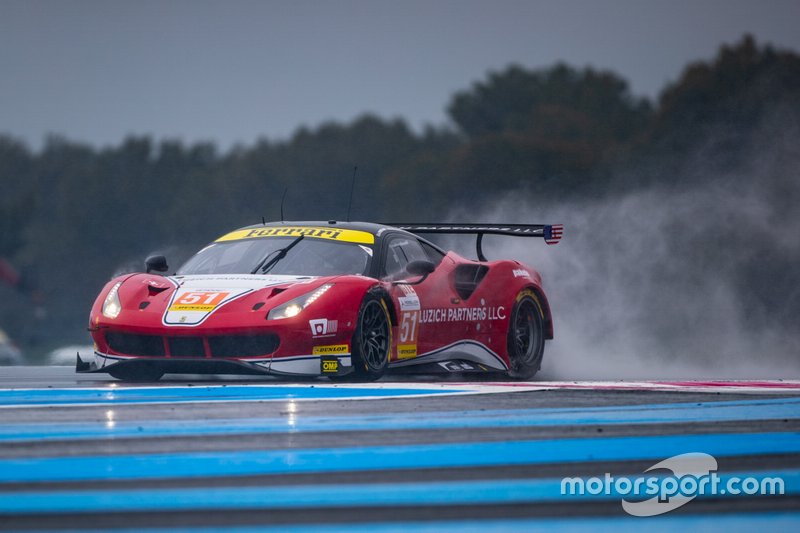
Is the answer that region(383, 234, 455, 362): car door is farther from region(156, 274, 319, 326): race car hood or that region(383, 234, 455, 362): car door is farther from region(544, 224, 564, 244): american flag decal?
region(544, 224, 564, 244): american flag decal

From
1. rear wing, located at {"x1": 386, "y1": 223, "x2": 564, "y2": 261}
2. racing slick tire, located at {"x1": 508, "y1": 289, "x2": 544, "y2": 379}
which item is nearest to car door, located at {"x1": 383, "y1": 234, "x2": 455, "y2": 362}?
racing slick tire, located at {"x1": 508, "y1": 289, "x2": 544, "y2": 379}

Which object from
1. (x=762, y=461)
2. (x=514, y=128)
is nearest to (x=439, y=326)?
(x=762, y=461)

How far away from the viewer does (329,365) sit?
892 cm

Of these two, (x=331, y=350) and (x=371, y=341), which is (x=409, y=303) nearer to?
(x=371, y=341)

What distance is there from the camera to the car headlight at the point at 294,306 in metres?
8.83

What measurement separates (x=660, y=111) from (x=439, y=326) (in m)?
48.4

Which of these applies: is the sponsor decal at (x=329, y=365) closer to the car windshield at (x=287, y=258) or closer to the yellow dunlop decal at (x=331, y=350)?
the yellow dunlop decal at (x=331, y=350)

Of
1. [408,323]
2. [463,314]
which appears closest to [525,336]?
[463,314]

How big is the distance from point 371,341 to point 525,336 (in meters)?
2.52

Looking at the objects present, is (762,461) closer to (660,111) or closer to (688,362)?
(688,362)

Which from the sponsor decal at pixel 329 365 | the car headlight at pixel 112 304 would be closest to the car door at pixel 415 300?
the sponsor decal at pixel 329 365

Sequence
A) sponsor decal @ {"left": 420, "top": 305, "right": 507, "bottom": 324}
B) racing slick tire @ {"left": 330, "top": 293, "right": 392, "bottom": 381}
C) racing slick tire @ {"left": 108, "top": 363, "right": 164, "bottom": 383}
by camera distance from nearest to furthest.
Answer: racing slick tire @ {"left": 330, "top": 293, "right": 392, "bottom": 381} < racing slick tire @ {"left": 108, "top": 363, "right": 164, "bottom": 383} < sponsor decal @ {"left": 420, "top": 305, "right": 507, "bottom": 324}

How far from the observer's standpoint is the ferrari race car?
884cm

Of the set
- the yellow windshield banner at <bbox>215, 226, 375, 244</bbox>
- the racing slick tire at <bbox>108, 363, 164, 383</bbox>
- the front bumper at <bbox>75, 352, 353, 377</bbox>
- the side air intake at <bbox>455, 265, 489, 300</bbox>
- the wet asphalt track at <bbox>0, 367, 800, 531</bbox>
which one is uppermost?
the yellow windshield banner at <bbox>215, 226, 375, 244</bbox>
